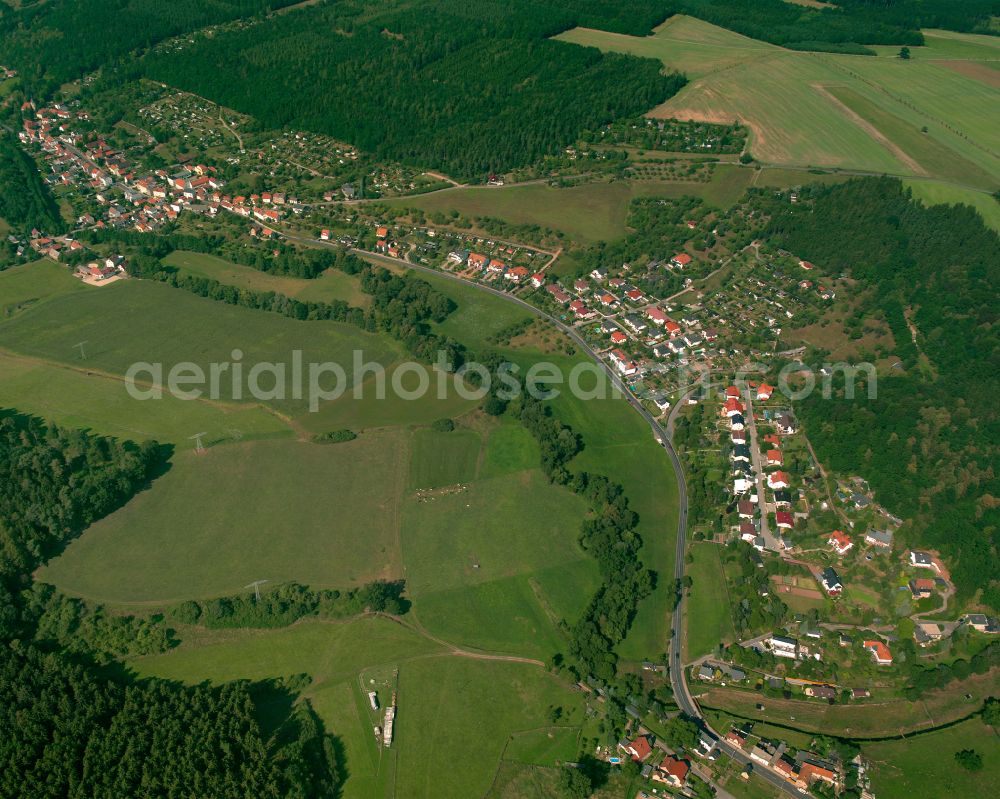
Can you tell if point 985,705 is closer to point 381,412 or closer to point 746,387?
point 746,387

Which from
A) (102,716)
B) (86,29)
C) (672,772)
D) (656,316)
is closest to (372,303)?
(656,316)

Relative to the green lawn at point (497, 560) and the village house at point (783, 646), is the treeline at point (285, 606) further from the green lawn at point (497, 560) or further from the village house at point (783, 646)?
the village house at point (783, 646)

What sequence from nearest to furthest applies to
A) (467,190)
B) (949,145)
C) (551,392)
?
(551,392) → (467,190) → (949,145)

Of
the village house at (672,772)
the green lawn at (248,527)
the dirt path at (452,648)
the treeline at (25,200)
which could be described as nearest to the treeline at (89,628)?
the green lawn at (248,527)

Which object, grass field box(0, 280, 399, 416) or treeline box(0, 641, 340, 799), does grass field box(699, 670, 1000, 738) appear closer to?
treeline box(0, 641, 340, 799)

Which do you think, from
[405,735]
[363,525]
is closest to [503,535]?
[363,525]

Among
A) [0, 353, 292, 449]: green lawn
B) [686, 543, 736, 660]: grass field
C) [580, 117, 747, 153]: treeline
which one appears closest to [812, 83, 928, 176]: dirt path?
[580, 117, 747, 153]: treeline
